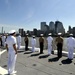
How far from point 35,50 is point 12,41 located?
1104 centimetres

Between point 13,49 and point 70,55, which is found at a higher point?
point 13,49

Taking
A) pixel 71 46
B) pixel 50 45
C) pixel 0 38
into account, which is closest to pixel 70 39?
pixel 71 46

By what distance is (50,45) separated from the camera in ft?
53.9

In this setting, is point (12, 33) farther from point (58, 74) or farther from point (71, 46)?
point (71, 46)

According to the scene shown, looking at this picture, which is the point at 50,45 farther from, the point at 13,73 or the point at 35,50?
the point at 13,73

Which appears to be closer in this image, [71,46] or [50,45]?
[71,46]

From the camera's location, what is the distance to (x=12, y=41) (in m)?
8.15

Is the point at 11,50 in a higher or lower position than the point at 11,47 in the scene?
lower

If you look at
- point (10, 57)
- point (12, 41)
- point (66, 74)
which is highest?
point (12, 41)

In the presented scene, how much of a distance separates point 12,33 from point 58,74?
312 centimetres

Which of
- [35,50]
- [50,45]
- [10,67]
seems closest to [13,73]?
[10,67]

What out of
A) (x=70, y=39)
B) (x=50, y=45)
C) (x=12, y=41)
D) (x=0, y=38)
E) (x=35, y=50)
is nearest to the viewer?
(x=12, y=41)

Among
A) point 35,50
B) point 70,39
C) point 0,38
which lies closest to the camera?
point 70,39

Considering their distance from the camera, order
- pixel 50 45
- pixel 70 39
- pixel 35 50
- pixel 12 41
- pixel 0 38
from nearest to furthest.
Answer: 1. pixel 12 41
2. pixel 70 39
3. pixel 50 45
4. pixel 35 50
5. pixel 0 38
